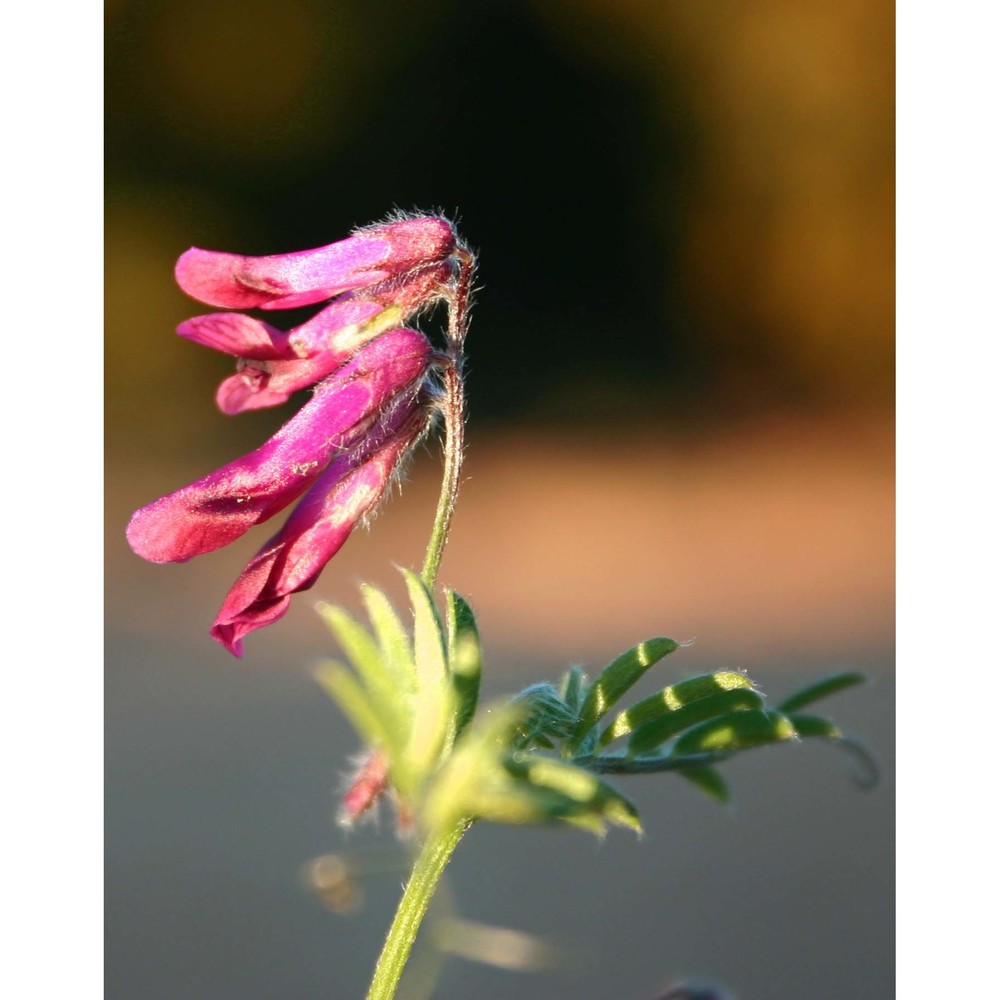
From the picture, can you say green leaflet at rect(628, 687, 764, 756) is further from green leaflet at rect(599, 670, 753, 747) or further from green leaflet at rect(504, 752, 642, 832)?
green leaflet at rect(504, 752, 642, 832)

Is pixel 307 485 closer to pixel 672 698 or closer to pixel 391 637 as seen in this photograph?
pixel 391 637

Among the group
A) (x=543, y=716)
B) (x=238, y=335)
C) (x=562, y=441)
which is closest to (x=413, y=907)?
(x=543, y=716)

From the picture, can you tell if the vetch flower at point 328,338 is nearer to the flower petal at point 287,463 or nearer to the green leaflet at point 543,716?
the flower petal at point 287,463

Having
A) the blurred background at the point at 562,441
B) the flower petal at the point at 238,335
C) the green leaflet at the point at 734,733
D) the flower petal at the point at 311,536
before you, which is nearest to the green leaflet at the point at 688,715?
the green leaflet at the point at 734,733
